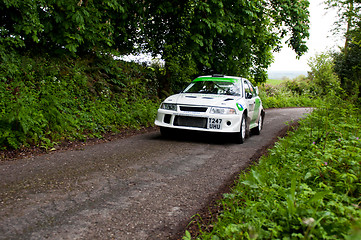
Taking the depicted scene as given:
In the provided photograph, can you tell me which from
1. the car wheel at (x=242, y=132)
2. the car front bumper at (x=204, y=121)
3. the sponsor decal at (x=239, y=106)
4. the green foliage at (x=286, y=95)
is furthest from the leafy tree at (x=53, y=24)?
the green foliage at (x=286, y=95)

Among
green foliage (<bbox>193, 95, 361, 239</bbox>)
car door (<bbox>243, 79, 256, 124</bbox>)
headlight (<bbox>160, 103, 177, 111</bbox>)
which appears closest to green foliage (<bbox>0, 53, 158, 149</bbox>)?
headlight (<bbox>160, 103, 177, 111</bbox>)

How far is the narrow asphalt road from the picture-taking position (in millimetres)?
3117

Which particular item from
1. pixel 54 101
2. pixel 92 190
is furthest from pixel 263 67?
pixel 92 190

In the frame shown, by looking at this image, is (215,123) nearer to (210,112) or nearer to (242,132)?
(210,112)

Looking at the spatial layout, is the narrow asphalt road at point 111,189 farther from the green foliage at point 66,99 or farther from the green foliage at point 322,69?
the green foliage at point 322,69

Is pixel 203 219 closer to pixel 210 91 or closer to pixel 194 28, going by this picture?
pixel 210 91

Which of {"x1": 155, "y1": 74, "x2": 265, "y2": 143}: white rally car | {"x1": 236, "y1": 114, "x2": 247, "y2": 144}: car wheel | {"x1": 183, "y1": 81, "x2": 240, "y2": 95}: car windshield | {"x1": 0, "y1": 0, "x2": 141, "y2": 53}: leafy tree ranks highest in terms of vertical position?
{"x1": 0, "y1": 0, "x2": 141, "y2": 53}: leafy tree

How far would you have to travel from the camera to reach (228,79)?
31.6 ft

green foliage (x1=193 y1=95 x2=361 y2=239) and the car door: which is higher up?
the car door

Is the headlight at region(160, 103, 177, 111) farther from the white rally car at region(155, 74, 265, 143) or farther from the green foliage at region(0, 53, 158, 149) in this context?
the green foliage at region(0, 53, 158, 149)

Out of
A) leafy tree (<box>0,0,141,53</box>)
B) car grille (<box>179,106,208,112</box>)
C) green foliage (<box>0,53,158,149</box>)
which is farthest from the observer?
car grille (<box>179,106,208,112</box>)

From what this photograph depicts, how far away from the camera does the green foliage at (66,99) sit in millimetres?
6559

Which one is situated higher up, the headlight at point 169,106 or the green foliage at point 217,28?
the green foliage at point 217,28

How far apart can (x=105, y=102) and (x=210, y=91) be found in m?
3.32
